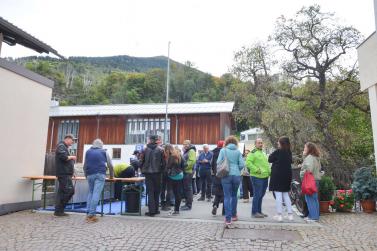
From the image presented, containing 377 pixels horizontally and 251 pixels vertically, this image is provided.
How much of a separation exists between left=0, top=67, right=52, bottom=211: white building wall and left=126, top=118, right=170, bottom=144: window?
21.3m

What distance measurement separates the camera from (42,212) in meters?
8.02

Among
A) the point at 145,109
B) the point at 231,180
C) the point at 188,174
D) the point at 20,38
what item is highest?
the point at 145,109

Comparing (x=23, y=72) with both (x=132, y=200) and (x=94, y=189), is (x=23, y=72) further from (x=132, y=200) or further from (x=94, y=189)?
(x=132, y=200)

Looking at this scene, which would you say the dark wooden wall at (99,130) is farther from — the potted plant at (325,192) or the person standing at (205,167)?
the potted plant at (325,192)

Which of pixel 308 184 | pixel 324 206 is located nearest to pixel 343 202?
pixel 324 206

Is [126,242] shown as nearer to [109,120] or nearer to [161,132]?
[161,132]

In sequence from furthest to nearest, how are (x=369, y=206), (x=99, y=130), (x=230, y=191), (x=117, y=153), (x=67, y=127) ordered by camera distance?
(x=67, y=127) < (x=99, y=130) < (x=117, y=153) < (x=369, y=206) < (x=230, y=191)

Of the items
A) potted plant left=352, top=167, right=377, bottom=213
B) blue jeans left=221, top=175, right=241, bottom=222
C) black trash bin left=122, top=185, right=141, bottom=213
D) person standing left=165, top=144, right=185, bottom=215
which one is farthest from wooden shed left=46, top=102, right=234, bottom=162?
blue jeans left=221, top=175, right=241, bottom=222

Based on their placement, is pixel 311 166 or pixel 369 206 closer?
pixel 311 166

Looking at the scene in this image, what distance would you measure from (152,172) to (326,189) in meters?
4.53

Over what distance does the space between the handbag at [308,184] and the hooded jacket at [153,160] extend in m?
3.26

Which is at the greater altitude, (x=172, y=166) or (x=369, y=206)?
(x=172, y=166)

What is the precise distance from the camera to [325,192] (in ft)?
27.4

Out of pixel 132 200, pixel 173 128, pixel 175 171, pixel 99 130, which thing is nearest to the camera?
pixel 132 200
